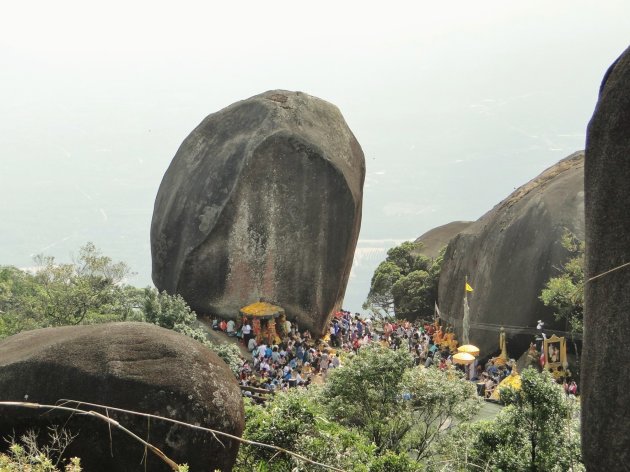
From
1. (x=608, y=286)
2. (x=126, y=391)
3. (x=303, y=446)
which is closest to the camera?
(x=608, y=286)

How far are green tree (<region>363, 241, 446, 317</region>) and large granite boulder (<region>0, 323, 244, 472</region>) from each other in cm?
2198

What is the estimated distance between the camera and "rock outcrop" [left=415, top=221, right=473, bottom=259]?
35.0m

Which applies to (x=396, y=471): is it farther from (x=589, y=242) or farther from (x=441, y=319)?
(x=441, y=319)

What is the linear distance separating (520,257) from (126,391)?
15676 millimetres

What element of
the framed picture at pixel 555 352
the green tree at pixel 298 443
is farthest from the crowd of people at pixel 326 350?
the green tree at pixel 298 443

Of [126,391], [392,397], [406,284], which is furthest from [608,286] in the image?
[406,284]

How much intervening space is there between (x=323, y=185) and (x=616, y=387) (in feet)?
59.7

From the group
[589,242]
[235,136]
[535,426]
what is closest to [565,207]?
[235,136]

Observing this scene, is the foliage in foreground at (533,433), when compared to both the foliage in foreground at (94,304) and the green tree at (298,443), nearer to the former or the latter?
the green tree at (298,443)

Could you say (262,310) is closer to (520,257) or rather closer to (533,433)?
(520,257)

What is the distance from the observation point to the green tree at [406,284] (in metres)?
30.1

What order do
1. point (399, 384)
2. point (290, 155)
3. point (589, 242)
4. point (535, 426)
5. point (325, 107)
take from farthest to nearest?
point (325, 107) → point (290, 155) → point (399, 384) → point (535, 426) → point (589, 242)

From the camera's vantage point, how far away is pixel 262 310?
22.0 m

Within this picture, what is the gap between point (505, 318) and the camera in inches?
837
